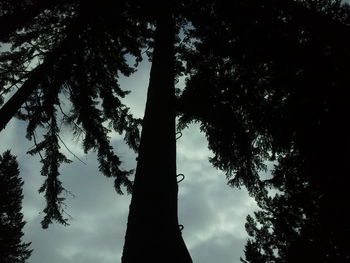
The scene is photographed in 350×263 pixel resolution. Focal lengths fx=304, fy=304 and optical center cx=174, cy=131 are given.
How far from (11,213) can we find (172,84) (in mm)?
25152

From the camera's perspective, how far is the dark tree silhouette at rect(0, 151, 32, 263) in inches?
892

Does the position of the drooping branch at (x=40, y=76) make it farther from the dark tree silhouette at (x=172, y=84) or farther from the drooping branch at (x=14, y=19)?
the drooping branch at (x=14, y=19)

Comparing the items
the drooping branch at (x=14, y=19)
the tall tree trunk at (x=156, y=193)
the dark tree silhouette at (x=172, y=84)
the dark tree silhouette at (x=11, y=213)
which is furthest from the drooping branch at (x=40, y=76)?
the dark tree silhouette at (x=11, y=213)

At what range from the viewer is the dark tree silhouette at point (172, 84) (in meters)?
3.78

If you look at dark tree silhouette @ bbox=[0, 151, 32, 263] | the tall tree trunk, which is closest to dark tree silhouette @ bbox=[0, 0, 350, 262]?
the tall tree trunk

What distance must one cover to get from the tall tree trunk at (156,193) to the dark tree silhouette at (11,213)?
73.5 ft

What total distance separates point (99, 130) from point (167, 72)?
10.7 ft

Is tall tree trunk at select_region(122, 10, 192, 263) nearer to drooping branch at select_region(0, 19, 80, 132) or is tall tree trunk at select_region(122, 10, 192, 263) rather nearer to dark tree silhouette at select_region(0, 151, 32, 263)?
drooping branch at select_region(0, 19, 80, 132)

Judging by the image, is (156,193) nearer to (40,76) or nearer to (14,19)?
(14,19)

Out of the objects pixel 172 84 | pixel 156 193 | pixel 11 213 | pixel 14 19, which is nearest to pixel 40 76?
pixel 14 19

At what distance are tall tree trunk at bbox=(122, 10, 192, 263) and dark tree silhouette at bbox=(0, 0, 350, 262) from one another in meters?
0.01

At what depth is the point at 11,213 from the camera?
25.2 m

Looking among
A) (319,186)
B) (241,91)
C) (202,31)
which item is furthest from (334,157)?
(202,31)

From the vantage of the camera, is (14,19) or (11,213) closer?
(14,19)
